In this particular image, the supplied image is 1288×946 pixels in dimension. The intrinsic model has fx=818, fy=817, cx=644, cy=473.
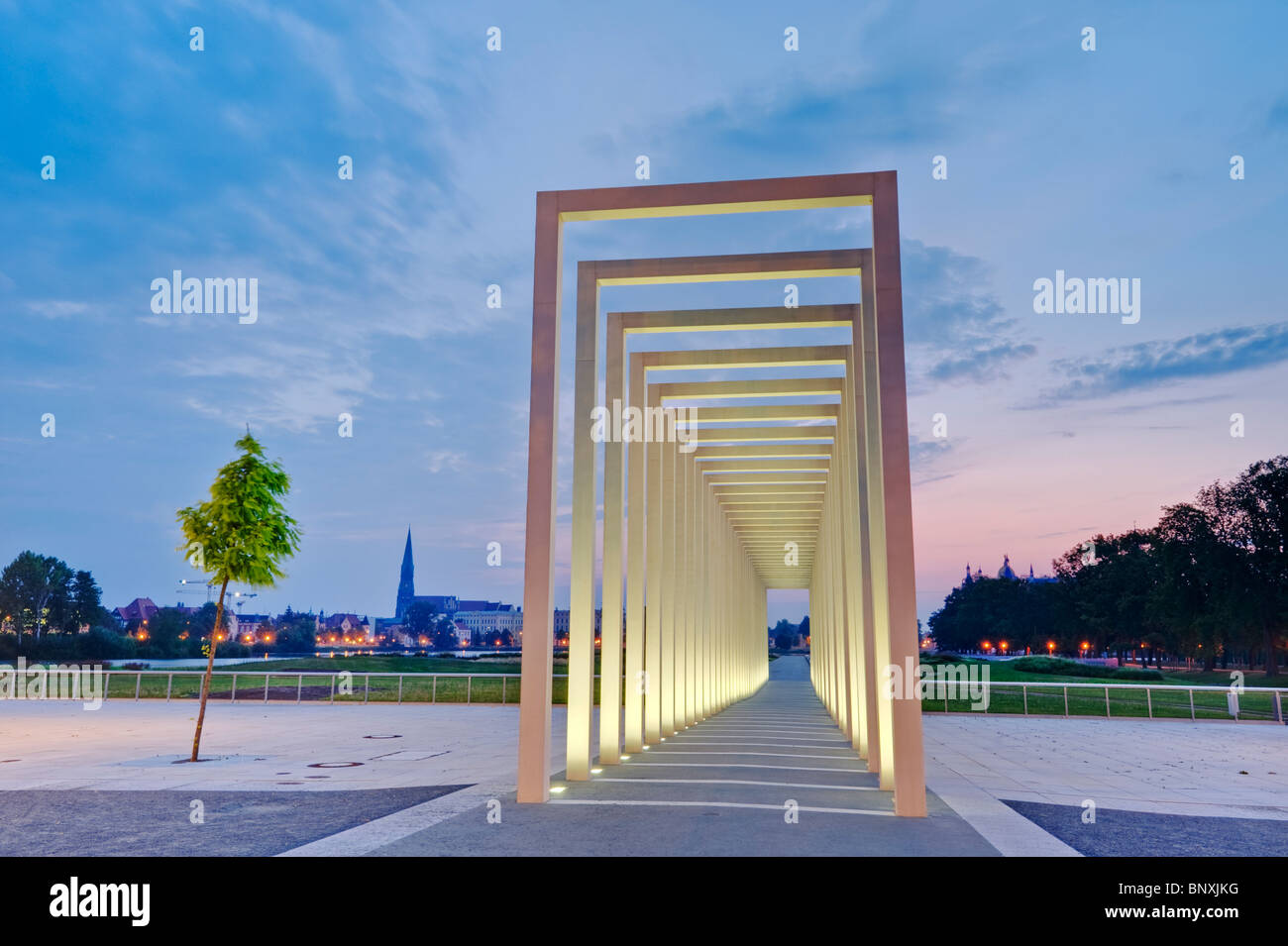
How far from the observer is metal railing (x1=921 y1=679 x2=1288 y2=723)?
2003cm

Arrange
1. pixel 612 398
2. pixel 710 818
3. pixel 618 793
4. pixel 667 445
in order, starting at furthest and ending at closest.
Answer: pixel 667 445 → pixel 612 398 → pixel 618 793 → pixel 710 818

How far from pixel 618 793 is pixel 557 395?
13.1 ft

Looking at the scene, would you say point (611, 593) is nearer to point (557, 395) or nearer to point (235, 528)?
point (557, 395)

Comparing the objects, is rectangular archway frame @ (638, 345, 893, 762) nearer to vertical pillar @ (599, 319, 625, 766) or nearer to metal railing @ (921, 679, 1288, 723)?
vertical pillar @ (599, 319, 625, 766)

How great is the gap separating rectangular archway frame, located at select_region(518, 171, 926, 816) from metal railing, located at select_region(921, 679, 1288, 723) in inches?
377

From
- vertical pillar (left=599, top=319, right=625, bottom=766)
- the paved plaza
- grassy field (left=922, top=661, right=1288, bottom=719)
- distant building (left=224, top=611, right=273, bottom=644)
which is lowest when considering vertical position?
distant building (left=224, top=611, right=273, bottom=644)

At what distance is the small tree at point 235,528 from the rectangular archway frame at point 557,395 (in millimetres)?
6067

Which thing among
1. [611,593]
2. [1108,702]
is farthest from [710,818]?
[1108,702]

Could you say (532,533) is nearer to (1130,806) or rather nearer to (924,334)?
(1130,806)

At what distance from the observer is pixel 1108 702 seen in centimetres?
2041

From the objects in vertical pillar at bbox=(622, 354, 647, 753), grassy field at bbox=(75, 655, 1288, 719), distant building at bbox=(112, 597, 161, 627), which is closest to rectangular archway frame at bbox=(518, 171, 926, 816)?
vertical pillar at bbox=(622, 354, 647, 753)

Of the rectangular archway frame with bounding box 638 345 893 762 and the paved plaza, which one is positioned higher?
the rectangular archway frame with bounding box 638 345 893 762

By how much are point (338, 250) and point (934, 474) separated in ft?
71.3
